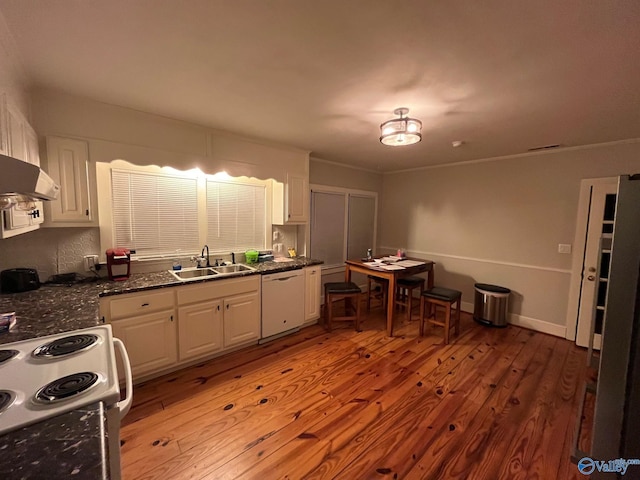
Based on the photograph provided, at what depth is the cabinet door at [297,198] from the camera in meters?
3.62

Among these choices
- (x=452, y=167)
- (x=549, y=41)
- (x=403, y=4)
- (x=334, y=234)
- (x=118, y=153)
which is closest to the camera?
(x=403, y=4)

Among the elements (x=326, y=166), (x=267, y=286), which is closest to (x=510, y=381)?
(x=267, y=286)

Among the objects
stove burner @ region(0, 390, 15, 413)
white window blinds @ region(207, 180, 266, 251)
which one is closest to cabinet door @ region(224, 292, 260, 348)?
white window blinds @ region(207, 180, 266, 251)

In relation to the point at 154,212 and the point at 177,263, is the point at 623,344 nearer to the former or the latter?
the point at 177,263

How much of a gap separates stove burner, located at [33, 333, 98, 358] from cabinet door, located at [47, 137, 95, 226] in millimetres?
1376

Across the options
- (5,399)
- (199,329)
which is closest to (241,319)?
(199,329)

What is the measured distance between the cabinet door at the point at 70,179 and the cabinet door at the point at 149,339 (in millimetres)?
985

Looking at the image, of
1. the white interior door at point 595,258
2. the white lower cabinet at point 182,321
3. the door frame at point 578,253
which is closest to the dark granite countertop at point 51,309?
the white lower cabinet at point 182,321

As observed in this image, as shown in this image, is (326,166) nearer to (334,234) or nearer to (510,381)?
(334,234)

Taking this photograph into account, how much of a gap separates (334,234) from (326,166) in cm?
118

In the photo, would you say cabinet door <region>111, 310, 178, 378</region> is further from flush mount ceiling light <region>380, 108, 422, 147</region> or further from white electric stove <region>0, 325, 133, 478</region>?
flush mount ceiling light <region>380, 108, 422, 147</region>

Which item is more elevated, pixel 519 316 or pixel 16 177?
pixel 16 177

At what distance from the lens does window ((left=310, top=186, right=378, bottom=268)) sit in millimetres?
4449

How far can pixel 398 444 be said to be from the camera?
1818mm
